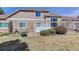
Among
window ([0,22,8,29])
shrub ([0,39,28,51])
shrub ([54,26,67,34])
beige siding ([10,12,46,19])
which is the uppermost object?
beige siding ([10,12,46,19])

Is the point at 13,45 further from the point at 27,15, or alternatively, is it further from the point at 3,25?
the point at 27,15

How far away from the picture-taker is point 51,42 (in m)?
5.89

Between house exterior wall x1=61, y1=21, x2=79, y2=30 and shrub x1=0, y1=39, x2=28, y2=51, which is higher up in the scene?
house exterior wall x1=61, y1=21, x2=79, y2=30

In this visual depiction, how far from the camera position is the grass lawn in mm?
5875

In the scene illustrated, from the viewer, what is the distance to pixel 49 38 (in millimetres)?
5898

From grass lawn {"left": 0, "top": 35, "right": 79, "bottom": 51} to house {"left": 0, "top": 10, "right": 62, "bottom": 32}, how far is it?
0.11 m

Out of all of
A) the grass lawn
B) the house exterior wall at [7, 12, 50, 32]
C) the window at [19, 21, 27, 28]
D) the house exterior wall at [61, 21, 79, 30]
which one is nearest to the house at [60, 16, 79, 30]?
the house exterior wall at [61, 21, 79, 30]

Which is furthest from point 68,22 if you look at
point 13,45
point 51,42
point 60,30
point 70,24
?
point 13,45

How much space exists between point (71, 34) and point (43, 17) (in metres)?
0.40

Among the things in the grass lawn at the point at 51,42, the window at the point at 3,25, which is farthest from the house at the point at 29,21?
the grass lawn at the point at 51,42

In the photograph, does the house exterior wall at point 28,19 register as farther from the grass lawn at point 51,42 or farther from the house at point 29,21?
the grass lawn at point 51,42

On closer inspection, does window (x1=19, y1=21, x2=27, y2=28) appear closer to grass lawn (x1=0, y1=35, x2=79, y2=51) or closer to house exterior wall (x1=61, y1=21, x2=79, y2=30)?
grass lawn (x1=0, y1=35, x2=79, y2=51)
